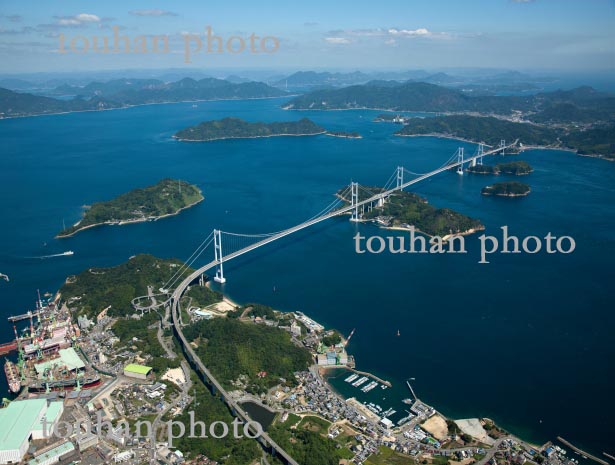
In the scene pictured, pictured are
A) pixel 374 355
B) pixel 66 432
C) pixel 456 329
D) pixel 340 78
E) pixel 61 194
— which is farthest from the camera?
pixel 340 78

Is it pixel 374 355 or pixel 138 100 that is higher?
pixel 138 100

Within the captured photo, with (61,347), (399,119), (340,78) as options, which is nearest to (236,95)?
(399,119)

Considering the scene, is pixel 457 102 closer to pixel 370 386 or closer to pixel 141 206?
pixel 141 206

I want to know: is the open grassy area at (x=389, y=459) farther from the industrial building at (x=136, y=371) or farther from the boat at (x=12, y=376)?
the boat at (x=12, y=376)

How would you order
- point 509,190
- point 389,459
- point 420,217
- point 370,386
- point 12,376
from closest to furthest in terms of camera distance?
point 389,459, point 370,386, point 12,376, point 420,217, point 509,190

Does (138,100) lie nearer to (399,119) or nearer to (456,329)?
(399,119)

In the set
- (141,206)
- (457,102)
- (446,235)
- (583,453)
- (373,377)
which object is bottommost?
(583,453)

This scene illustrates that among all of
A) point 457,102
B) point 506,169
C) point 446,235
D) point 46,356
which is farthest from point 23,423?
point 457,102
